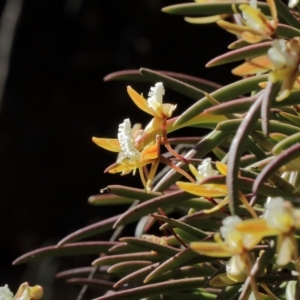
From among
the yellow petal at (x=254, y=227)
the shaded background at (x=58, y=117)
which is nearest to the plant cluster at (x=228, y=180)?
the yellow petal at (x=254, y=227)

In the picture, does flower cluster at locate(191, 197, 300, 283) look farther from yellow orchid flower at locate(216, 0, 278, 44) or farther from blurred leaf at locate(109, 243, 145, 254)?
blurred leaf at locate(109, 243, 145, 254)

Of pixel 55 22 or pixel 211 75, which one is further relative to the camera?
pixel 55 22

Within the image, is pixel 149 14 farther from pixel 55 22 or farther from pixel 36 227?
pixel 36 227

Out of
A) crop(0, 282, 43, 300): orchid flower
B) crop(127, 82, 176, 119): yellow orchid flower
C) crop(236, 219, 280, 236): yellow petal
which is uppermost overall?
crop(127, 82, 176, 119): yellow orchid flower

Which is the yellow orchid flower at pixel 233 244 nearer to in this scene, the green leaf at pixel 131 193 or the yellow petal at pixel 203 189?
the yellow petal at pixel 203 189

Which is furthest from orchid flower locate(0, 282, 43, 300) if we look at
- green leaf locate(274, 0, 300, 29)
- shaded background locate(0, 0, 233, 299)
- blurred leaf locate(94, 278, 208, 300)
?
shaded background locate(0, 0, 233, 299)

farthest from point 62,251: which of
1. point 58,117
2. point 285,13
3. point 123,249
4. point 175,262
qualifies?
point 58,117

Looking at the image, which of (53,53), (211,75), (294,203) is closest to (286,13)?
(294,203)
